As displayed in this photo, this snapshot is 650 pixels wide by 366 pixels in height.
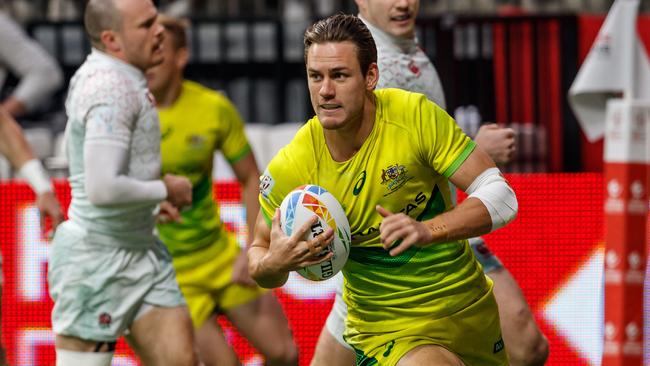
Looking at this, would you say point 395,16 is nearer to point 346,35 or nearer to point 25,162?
point 346,35

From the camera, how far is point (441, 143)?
17.3 ft

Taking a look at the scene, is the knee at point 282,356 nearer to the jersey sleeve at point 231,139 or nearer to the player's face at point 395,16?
the jersey sleeve at point 231,139

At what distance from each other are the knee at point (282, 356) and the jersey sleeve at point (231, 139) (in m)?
1.08

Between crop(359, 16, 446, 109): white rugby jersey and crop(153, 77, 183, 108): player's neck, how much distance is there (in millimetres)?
1689

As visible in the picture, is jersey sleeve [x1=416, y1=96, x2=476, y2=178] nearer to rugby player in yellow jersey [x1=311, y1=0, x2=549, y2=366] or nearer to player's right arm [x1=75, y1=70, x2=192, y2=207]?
rugby player in yellow jersey [x1=311, y1=0, x2=549, y2=366]

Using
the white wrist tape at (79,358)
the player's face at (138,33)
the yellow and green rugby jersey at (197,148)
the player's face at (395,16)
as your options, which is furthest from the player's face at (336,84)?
the yellow and green rugby jersey at (197,148)

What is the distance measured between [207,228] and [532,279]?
211cm

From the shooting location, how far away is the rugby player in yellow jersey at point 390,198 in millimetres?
5254

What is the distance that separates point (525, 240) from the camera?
8.66 meters

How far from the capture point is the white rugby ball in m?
5.13

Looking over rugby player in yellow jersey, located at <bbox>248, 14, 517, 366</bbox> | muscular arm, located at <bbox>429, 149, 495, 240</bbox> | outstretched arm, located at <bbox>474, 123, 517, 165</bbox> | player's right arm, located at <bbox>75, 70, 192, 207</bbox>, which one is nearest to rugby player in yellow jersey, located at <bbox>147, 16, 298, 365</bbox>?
player's right arm, located at <bbox>75, 70, 192, 207</bbox>

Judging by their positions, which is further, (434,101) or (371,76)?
(434,101)

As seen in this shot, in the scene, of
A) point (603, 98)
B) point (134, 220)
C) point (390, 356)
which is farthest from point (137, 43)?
point (603, 98)

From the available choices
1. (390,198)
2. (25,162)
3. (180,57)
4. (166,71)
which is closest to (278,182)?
(390,198)
